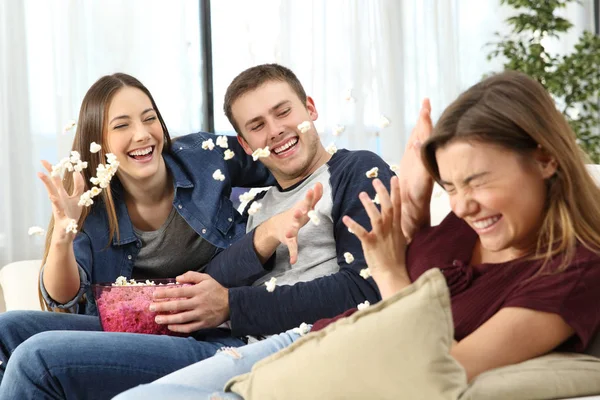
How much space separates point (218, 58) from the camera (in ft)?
15.7

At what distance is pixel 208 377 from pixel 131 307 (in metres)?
0.49

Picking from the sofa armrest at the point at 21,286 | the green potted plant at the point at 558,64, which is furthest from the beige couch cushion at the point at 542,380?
the green potted plant at the point at 558,64

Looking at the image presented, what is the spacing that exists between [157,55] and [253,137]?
240cm

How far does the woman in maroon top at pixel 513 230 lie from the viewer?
4.40 feet

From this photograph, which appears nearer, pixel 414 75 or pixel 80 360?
pixel 80 360

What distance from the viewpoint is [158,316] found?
1977 millimetres

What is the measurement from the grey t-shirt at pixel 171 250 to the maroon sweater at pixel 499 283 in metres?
0.76

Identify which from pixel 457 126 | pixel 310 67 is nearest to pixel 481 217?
pixel 457 126

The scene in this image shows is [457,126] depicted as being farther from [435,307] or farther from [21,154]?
[21,154]

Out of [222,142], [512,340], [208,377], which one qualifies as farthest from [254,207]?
[512,340]

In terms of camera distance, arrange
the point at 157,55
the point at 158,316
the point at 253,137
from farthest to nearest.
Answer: the point at 157,55
the point at 253,137
the point at 158,316

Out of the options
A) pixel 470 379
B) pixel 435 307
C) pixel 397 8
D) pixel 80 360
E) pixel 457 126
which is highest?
pixel 397 8

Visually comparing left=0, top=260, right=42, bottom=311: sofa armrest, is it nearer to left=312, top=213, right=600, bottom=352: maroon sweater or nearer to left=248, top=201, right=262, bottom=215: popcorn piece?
left=248, top=201, right=262, bottom=215: popcorn piece

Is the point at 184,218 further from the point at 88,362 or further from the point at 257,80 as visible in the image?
the point at 88,362
